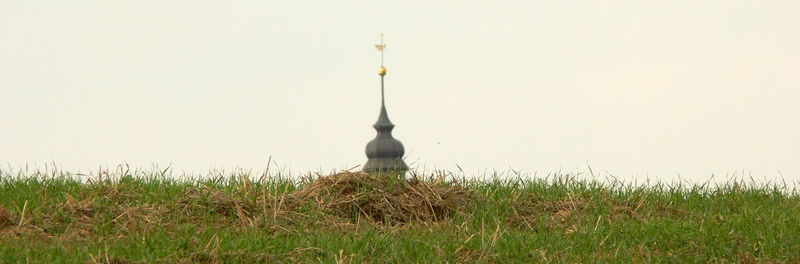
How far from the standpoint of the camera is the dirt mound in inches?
443

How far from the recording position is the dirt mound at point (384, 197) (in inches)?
443

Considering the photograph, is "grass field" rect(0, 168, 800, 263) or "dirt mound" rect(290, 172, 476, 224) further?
"dirt mound" rect(290, 172, 476, 224)

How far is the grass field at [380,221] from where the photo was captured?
30.3 ft

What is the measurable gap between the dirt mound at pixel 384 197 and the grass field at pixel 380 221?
2cm

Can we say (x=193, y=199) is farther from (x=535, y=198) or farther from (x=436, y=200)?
(x=535, y=198)

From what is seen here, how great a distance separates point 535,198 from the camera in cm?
1238

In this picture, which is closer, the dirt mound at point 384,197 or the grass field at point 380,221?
the grass field at point 380,221

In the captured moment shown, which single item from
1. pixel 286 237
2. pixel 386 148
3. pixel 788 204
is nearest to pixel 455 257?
pixel 286 237

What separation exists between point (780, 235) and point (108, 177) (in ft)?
23.4

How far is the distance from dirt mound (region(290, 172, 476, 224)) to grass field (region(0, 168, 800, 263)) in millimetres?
17

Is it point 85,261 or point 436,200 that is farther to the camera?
point 436,200

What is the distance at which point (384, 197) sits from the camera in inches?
450

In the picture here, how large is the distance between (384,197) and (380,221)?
0.42m

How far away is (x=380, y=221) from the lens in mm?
11078
